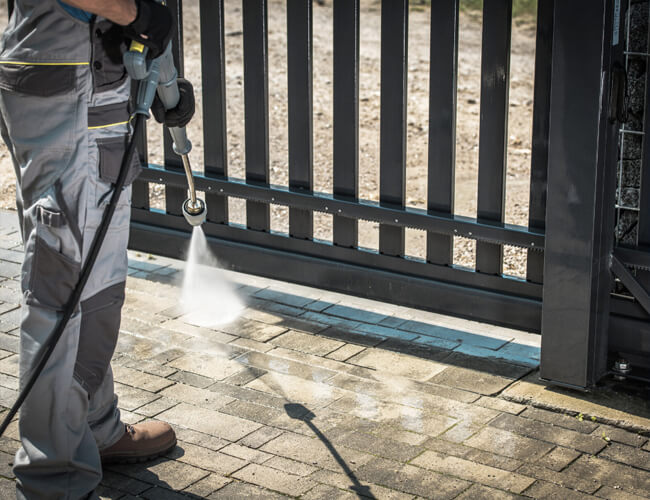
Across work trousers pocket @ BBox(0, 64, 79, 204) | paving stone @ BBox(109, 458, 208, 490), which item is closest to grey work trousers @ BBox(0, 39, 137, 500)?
work trousers pocket @ BBox(0, 64, 79, 204)

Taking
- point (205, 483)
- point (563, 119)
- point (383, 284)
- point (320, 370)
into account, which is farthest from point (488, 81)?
point (205, 483)

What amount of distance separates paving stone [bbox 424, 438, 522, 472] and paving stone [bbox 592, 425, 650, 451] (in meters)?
0.43

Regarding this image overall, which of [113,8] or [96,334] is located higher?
[113,8]

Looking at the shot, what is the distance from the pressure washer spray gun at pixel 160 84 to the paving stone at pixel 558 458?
1.63m

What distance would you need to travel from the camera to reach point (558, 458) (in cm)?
372

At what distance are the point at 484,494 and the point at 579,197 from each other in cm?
126

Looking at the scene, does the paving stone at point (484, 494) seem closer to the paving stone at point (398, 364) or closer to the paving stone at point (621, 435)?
the paving stone at point (621, 435)

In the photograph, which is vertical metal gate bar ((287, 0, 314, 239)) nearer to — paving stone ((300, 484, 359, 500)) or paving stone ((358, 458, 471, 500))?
paving stone ((358, 458, 471, 500))

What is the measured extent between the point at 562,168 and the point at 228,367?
1.68 meters

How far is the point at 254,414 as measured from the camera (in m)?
4.07

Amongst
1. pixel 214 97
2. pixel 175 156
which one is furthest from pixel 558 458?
pixel 175 156

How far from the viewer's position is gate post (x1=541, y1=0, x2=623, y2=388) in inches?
153

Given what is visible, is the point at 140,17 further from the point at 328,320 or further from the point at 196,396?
the point at 328,320

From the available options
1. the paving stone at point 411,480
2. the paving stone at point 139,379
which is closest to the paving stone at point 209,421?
the paving stone at point 139,379
